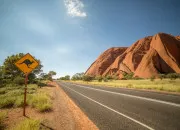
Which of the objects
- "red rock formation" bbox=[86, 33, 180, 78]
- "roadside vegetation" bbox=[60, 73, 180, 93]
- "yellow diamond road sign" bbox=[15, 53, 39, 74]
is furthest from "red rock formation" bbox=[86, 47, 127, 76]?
A: "yellow diamond road sign" bbox=[15, 53, 39, 74]

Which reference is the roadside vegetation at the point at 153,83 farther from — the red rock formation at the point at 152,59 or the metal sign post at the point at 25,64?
the metal sign post at the point at 25,64

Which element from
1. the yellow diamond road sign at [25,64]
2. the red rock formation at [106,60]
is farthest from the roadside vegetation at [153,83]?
the red rock formation at [106,60]

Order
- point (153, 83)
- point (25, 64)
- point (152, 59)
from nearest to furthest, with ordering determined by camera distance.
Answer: point (25, 64) < point (153, 83) < point (152, 59)

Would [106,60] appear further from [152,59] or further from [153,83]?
[153,83]

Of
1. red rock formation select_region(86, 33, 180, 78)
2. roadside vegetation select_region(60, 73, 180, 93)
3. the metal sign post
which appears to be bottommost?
roadside vegetation select_region(60, 73, 180, 93)

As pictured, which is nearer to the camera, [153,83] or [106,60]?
[153,83]

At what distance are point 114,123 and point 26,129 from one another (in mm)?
3301

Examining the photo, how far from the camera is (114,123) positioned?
5.31 metres

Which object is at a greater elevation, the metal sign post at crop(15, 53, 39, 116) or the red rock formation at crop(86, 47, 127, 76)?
the red rock formation at crop(86, 47, 127, 76)

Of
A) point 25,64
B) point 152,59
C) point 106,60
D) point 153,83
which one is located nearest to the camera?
point 25,64

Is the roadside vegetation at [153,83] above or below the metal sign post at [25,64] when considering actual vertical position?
below

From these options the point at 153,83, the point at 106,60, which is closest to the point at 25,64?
the point at 153,83

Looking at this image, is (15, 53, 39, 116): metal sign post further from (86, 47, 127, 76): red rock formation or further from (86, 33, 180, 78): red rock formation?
(86, 47, 127, 76): red rock formation

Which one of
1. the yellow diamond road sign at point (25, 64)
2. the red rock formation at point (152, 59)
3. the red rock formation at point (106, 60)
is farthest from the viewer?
the red rock formation at point (106, 60)
